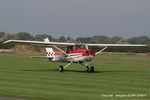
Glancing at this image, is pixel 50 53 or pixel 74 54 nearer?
pixel 74 54

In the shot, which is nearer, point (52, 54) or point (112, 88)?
point (112, 88)

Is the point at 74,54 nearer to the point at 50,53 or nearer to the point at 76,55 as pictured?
the point at 76,55

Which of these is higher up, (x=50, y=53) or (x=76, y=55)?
(x=50, y=53)

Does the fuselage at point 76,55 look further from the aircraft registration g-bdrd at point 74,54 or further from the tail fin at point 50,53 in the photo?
the tail fin at point 50,53

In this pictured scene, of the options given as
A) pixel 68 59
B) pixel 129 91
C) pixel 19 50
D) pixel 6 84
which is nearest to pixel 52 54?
pixel 68 59

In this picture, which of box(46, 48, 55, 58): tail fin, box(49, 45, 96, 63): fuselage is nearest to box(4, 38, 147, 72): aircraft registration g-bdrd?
box(49, 45, 96, 63): fuselage

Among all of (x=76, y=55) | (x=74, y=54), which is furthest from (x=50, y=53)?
(x=76, y=55)

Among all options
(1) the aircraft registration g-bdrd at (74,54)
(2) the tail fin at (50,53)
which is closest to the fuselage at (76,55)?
(1) the aircraft registration g-bdrd at (74,54)

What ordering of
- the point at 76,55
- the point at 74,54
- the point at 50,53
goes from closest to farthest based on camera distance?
1. the point at 76,55
2. the point at 74,54
3. the point at 50,53

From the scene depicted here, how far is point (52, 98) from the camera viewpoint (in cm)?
1262

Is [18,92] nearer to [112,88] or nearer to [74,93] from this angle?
[74,93]

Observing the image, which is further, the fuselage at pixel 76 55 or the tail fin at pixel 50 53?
the tail fin at pixel 50 53

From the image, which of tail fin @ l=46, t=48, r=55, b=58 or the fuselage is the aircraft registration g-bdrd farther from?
tail fin @ l=46, t=48, r=55, b=58

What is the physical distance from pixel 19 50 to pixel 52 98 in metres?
79.1
